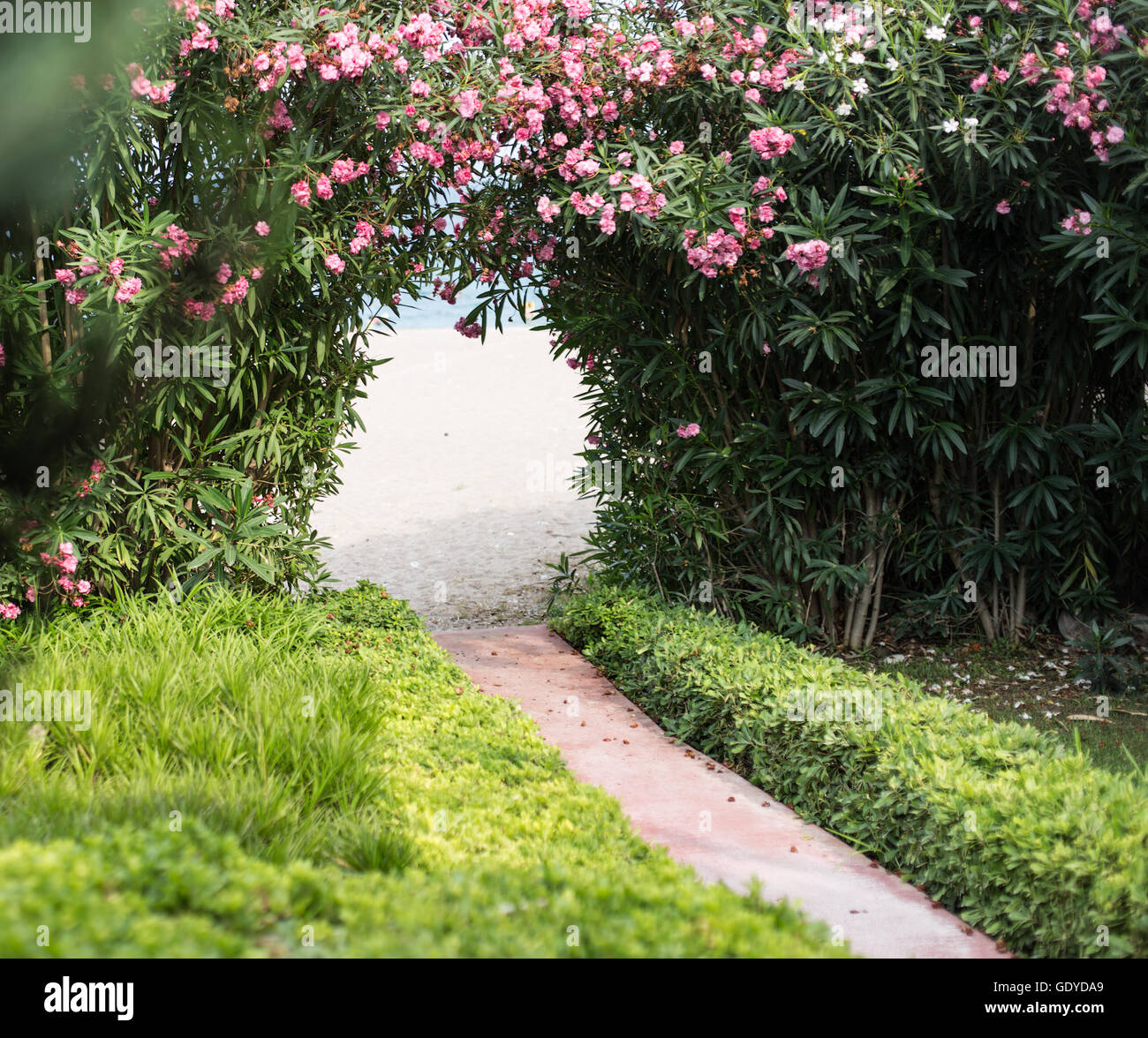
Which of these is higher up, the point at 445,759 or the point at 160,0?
the point at 160,0

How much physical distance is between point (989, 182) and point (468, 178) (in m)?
2.41

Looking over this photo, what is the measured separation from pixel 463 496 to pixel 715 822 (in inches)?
325

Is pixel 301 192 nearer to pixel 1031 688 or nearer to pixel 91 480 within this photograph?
pixel 91 480

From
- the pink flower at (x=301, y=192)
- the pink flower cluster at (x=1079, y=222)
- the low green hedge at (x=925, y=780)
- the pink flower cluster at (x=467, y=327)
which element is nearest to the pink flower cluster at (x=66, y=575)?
the pink flower at (x=301, y=192)

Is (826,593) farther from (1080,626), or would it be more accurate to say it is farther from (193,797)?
(193,797)

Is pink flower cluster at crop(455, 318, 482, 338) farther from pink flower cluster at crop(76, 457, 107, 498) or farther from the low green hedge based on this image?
pink flower cluster at crop(76, 457, 107, 498)

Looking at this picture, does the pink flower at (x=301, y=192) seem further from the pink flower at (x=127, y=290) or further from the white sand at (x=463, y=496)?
the white sand at (x=463, y=496)

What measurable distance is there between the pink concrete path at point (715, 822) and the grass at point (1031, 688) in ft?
4.28

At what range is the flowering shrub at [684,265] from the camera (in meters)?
4.36

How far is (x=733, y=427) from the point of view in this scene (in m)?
5.38

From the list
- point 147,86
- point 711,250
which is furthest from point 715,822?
point 147,86
